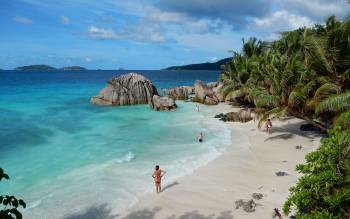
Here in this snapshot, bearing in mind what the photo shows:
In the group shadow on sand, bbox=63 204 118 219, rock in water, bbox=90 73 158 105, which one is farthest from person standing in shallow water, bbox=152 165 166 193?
rock in water, bbox=90 73 158 105

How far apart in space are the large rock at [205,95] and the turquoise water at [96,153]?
711 centimetres

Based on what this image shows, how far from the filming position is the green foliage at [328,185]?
8.67 meters

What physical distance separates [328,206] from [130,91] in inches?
2003

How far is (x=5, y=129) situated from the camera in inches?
1567

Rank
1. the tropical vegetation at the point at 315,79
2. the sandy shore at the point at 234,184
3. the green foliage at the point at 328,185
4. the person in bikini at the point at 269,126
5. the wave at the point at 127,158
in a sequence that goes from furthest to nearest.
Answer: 1. the person in bikini at the point at 269,126
2. the wave at the point at 127,158
3. the tropical vegetation at the point at 315,79
4. the sandy shore at the point at 234,184
5. the green foliage at the point at 328,185

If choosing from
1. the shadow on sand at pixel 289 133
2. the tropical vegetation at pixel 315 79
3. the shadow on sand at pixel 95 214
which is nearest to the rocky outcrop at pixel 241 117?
the tropical vegetation at pixel 315 79

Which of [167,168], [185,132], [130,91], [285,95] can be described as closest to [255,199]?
[167,168]

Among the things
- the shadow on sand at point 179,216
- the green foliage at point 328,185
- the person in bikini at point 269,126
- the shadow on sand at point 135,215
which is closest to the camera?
the green foliage at point 328,185

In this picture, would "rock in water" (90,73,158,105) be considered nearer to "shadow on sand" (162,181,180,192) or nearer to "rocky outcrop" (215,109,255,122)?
"rocky outcrop" (215,109,255,122)

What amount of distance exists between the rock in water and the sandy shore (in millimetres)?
31623

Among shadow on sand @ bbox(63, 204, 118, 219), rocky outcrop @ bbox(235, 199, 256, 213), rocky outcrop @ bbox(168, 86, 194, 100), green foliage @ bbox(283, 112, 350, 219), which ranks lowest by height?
shadow on sand @ bbox(63, 204, 118, 219)

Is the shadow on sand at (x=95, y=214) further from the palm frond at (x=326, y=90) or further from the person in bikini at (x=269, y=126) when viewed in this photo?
the person in bikini at (x=269, y=126)

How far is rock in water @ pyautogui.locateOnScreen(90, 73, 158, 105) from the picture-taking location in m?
57.7

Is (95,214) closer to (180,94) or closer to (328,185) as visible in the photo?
(328,185)
